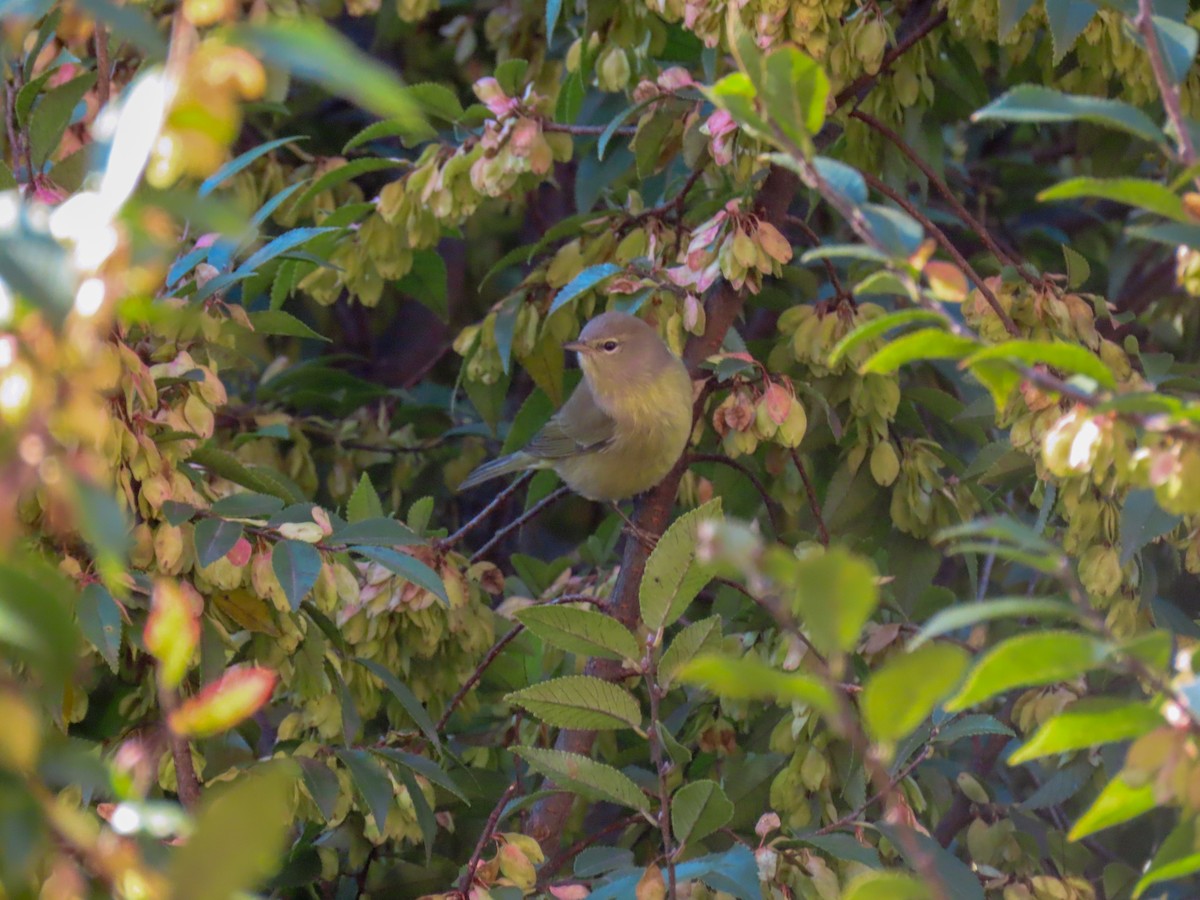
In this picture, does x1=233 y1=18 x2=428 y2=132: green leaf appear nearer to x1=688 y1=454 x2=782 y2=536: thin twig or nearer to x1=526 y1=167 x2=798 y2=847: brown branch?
x1=526 y1=167 x2=798 y2=847: brown branch

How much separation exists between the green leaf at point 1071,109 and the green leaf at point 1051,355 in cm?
17

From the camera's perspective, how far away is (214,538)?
1751 mm

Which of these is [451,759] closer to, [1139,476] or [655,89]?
[655,89]

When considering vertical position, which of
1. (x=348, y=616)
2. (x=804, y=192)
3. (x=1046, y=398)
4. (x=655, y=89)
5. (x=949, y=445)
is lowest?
(x=949, y=445)

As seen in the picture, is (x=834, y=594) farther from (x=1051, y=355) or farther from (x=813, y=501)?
(x=813, y=501)

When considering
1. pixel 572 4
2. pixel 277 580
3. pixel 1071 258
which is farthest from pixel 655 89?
pixel 277 580

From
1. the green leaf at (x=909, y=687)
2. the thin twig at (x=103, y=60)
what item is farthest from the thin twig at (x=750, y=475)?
the green leaf at (x=909, y=687)

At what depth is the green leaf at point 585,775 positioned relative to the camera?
5.55 feet

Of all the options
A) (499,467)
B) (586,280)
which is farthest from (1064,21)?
(499,467)

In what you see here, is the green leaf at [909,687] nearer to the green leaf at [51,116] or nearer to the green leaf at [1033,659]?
the green leaf at [1033,659]

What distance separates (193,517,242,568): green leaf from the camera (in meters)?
1.73

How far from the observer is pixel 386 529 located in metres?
1.95

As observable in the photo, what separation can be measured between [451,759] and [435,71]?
2473mm

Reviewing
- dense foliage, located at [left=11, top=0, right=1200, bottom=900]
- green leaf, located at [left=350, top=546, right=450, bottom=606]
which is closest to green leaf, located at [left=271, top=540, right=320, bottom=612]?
dense foliage, located at [left=11, top=0, right=1200, bottom=900]
